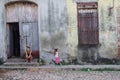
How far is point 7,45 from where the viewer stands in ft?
53.0

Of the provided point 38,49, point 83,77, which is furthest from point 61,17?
point 83,77

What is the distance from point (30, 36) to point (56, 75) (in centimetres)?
386

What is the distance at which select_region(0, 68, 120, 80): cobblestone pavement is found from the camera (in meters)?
12.2

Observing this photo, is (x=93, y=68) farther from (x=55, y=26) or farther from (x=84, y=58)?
(x=55, y=26)

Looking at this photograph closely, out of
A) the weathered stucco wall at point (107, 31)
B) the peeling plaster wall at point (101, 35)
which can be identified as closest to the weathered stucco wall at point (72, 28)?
the peeling plaster wall at point (101, 35)

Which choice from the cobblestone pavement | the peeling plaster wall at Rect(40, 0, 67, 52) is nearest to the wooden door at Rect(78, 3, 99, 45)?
the peeling plaster wall at Rect(40, 0, 67, 52)

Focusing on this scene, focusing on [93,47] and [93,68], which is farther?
[93,47]

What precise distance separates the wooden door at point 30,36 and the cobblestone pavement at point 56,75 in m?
1.97

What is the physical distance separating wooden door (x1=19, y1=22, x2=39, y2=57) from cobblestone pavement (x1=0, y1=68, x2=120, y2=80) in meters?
1.97

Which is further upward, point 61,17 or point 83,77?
point 61,17

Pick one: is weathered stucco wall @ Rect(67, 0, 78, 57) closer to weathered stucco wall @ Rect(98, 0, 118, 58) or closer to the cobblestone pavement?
weathered stucco wall @ Rect(98, 0, 118, 58)

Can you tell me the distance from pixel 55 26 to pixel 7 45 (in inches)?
106

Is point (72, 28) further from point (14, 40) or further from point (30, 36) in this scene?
point (14, 40)

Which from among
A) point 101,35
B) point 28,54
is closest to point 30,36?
point 28,54
